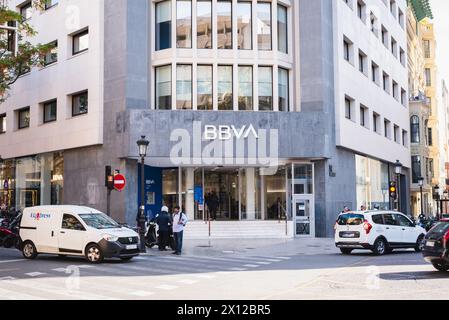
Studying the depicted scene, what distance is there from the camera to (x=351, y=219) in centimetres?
2158

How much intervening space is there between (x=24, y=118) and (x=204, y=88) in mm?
14663

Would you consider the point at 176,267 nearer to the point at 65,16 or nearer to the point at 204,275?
the point at 204,275

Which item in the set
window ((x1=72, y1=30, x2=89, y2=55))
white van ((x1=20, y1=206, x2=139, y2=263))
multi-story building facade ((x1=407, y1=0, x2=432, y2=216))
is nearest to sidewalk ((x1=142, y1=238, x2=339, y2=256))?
white van ((x1=20, y1=206, x2=139, y2=263))

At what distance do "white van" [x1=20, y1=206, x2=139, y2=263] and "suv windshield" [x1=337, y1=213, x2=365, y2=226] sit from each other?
7.96 m

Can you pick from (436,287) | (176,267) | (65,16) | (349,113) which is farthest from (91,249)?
(349,113)

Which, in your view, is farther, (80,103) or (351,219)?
(80,103)


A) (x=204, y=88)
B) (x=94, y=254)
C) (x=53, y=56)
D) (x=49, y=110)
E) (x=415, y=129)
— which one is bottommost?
(x=94, y=254)

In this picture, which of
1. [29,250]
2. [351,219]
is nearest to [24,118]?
[29,250]

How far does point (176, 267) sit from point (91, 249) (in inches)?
117

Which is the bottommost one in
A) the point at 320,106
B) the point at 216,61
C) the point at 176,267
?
the point at 176,267

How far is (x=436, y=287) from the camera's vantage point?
12164mm

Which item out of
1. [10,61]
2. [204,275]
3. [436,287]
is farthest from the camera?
[10,61]

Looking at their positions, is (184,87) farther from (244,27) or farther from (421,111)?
(421,111)

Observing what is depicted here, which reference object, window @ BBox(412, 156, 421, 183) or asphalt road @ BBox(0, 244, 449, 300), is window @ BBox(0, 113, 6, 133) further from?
window @ BBox(412, 156, 421, 183)
